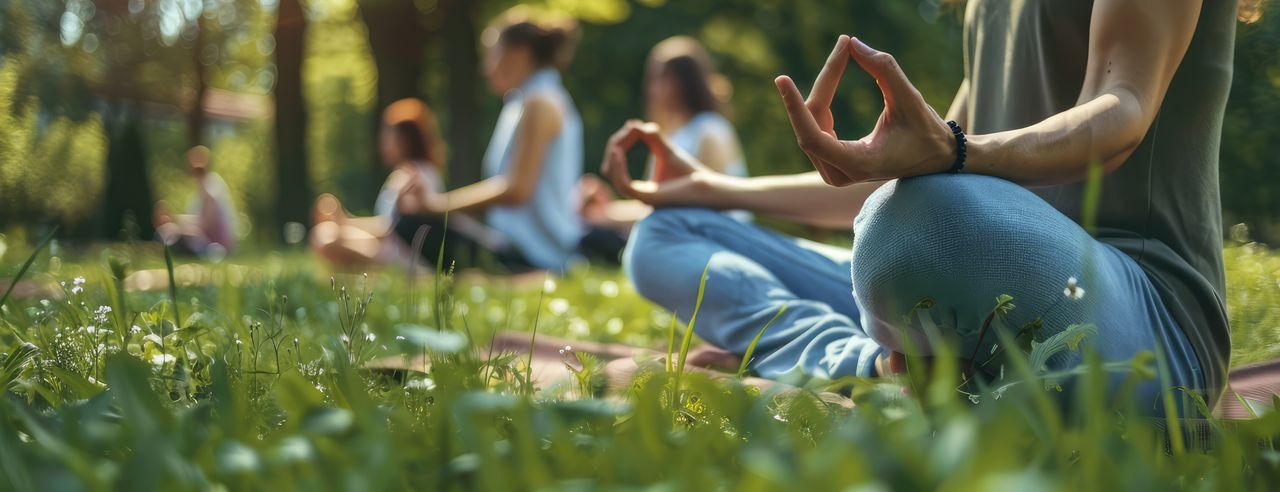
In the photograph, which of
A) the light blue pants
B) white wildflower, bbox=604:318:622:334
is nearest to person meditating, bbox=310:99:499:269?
white wildflower, bbox=604:318:622:334

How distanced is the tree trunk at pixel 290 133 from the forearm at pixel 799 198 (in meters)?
14.0

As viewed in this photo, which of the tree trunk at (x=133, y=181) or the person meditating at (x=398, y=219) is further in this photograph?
the tree trunk at (x=133, y=181)

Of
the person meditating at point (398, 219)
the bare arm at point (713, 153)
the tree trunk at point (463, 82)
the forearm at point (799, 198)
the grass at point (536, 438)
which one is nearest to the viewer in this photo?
the grass at point (536, 438)

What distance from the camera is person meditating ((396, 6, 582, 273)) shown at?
6.64 metres

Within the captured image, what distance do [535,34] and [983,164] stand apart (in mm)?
5442

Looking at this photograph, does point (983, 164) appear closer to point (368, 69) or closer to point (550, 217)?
point (550, 217)

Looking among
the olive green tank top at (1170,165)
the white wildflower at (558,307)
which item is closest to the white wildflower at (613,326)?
the white wildflower at (558,307)

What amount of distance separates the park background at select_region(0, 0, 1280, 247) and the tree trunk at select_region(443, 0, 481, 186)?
30mm

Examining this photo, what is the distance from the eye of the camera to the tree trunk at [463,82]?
15.4 meters

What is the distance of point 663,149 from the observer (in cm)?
266

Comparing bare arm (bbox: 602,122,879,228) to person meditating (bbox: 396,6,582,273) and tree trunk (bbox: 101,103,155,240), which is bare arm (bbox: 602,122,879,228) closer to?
person meditating (bbox: 396,6,582,273)

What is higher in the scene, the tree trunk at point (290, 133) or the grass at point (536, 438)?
the grass at point (536, 438)

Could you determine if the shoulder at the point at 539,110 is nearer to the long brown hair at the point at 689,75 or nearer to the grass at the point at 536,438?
the long brown hair at the point at 689,75

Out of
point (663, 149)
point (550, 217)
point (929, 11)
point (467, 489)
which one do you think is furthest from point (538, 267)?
point (929, 11)
